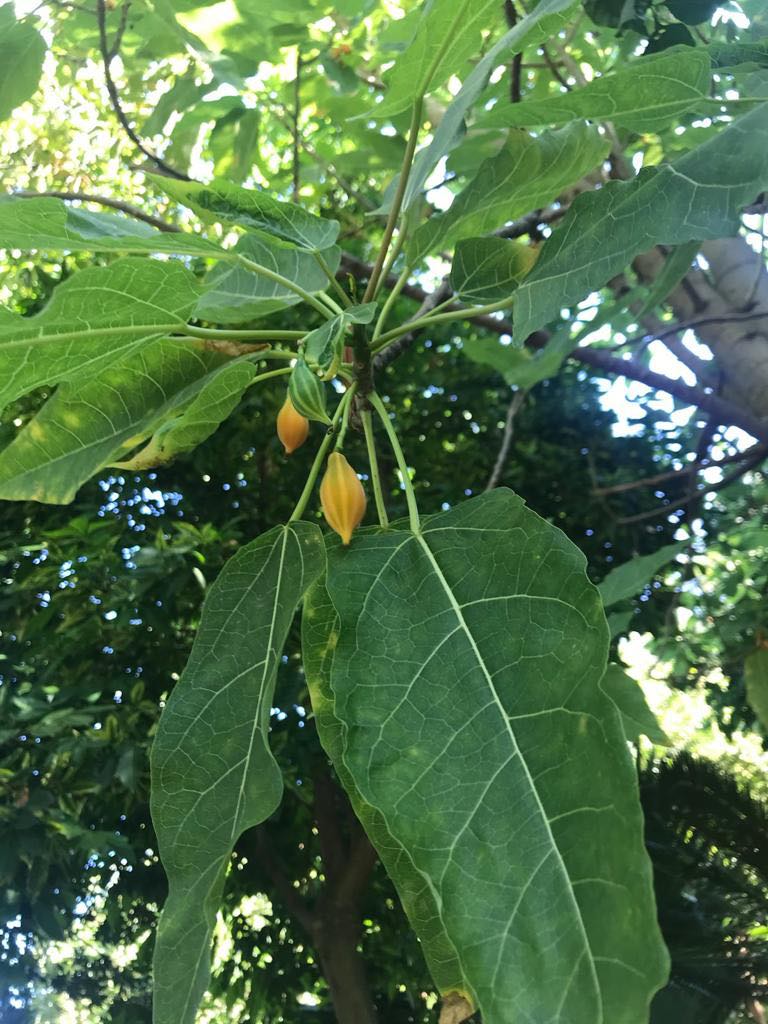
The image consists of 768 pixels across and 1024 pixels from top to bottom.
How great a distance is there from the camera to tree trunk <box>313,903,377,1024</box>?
5.69 feet

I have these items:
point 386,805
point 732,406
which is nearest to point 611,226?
point 386,805

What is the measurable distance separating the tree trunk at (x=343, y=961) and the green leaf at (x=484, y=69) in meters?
1.67

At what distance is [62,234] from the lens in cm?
44

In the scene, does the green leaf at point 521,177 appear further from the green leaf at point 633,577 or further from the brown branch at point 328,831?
the brown branch at point 328,831

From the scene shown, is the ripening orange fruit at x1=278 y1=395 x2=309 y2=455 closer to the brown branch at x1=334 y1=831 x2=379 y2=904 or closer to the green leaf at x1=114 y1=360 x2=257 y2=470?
the green leaf at x1=114 y1=360 x2=257 y2=470

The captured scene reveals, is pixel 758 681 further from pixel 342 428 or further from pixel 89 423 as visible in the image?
pixel 89 423

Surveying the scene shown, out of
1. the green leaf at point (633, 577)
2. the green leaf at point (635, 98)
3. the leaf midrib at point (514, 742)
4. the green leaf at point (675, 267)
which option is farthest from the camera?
the green leaf at point (633, 577)

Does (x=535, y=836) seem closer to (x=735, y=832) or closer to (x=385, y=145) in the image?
(x=385, y=145)

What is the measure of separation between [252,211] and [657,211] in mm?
246

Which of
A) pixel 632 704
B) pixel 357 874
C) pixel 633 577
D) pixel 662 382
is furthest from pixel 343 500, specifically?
pixel 357 874

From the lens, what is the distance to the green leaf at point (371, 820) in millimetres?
500

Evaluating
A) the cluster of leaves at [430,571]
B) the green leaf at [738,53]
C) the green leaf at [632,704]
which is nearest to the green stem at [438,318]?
the cluster of leaves at [430,571]

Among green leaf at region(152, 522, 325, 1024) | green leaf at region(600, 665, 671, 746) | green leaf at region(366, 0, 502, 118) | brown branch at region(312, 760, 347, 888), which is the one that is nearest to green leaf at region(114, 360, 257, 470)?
green leaf at region(152, 522, 325, 1024)

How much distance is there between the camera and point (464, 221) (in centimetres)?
Result: 61
